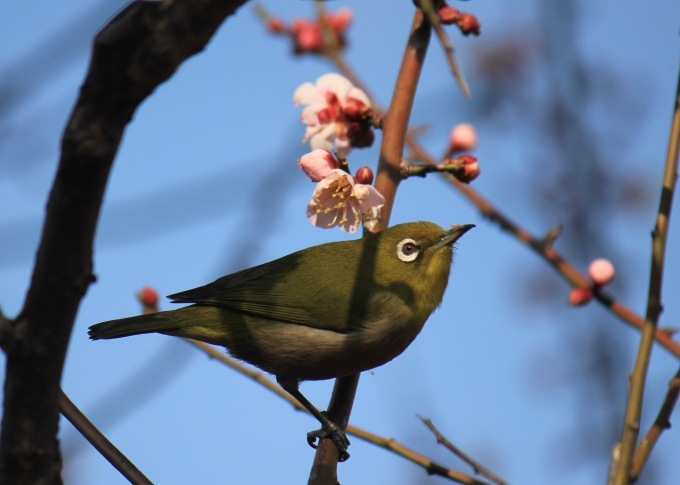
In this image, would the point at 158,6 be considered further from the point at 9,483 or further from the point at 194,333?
the point at 194,333

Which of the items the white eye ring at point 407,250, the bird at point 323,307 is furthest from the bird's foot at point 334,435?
the white eye ring at point 407,250

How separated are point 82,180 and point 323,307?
11.8 feet

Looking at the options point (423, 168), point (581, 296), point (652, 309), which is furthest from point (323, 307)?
point (652, 309)

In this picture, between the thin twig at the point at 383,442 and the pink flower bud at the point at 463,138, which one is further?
the pink flower bud at the point at 463,138

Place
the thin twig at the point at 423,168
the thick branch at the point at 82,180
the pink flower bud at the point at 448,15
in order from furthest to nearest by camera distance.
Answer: the pink flower bud at the point at 448,15 → the thin twig at the point at 423,168 → the thick branch at the point at 82,180

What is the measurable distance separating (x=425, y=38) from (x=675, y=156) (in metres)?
1.71

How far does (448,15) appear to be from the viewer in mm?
4578

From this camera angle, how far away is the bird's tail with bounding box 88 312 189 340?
16.8 ft

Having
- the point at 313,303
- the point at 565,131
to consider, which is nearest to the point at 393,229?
the point at 313,303

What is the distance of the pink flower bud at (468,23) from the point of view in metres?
4.54

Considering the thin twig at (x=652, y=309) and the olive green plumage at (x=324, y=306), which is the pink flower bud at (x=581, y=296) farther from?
the thin twig at (x=652, y=309)

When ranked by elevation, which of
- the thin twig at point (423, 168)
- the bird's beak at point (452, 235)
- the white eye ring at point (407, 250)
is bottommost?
the thin twig at point (423, 168)

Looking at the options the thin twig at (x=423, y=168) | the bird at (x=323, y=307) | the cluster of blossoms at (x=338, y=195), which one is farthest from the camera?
the bird at (x=323, y=307)

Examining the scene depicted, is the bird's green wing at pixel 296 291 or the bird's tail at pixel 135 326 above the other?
the bird's green wing at pixel 296 291
